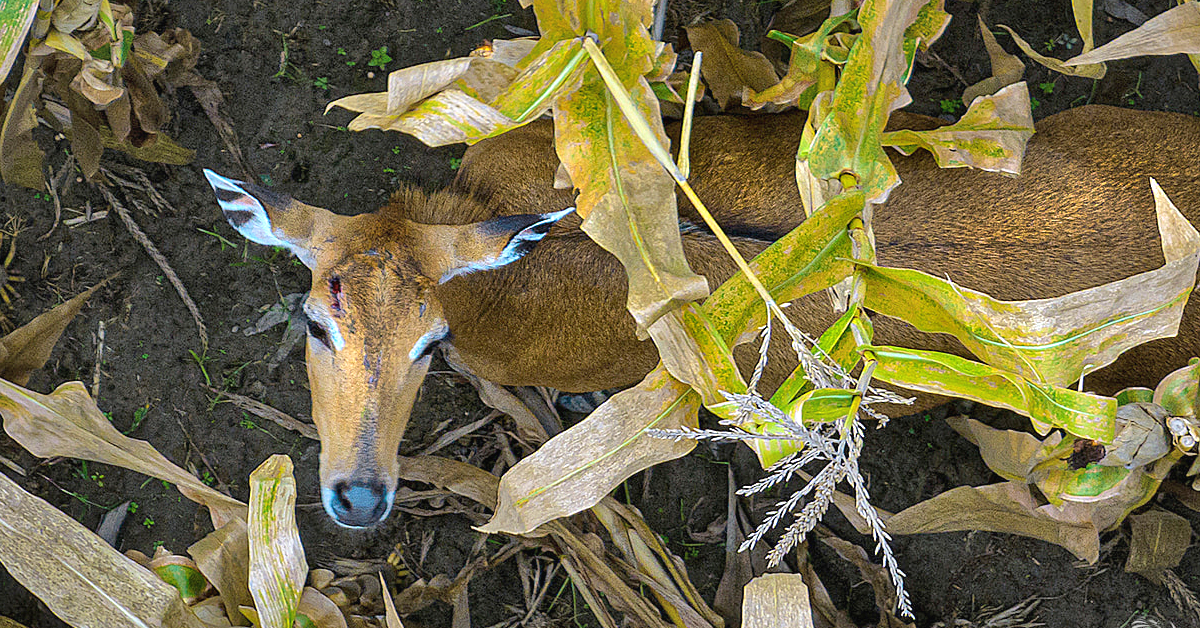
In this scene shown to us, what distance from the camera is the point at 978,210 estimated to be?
9.31ft

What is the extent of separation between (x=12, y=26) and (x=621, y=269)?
76.4 inches

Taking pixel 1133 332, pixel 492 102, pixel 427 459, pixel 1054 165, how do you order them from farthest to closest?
pixel 427 459 < pixel 1054 165 < pixel 492 102 < pixel 1133 332

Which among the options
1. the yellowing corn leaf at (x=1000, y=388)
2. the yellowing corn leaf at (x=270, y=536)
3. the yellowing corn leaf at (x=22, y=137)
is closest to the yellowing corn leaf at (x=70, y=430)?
the yellowing corn leaf at (x=270, y=536)

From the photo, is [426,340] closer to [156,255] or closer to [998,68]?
[156,255]

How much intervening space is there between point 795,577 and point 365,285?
5.18 ft

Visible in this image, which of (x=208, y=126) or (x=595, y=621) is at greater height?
(x=208, y=126)

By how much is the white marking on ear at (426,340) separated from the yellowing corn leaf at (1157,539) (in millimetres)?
3056

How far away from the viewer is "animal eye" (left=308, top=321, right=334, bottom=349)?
2715 mm

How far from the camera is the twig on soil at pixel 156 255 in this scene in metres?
3.60

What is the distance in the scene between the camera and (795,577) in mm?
2098

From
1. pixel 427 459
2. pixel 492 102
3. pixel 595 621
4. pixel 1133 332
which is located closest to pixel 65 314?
pixel 427 459

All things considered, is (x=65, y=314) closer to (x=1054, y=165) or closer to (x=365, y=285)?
(x=365, y=285)

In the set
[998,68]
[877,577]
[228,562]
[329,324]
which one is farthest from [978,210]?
[228,562]

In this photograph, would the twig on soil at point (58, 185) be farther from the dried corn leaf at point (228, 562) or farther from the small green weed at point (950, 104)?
the small green weed at point (950, 104)
